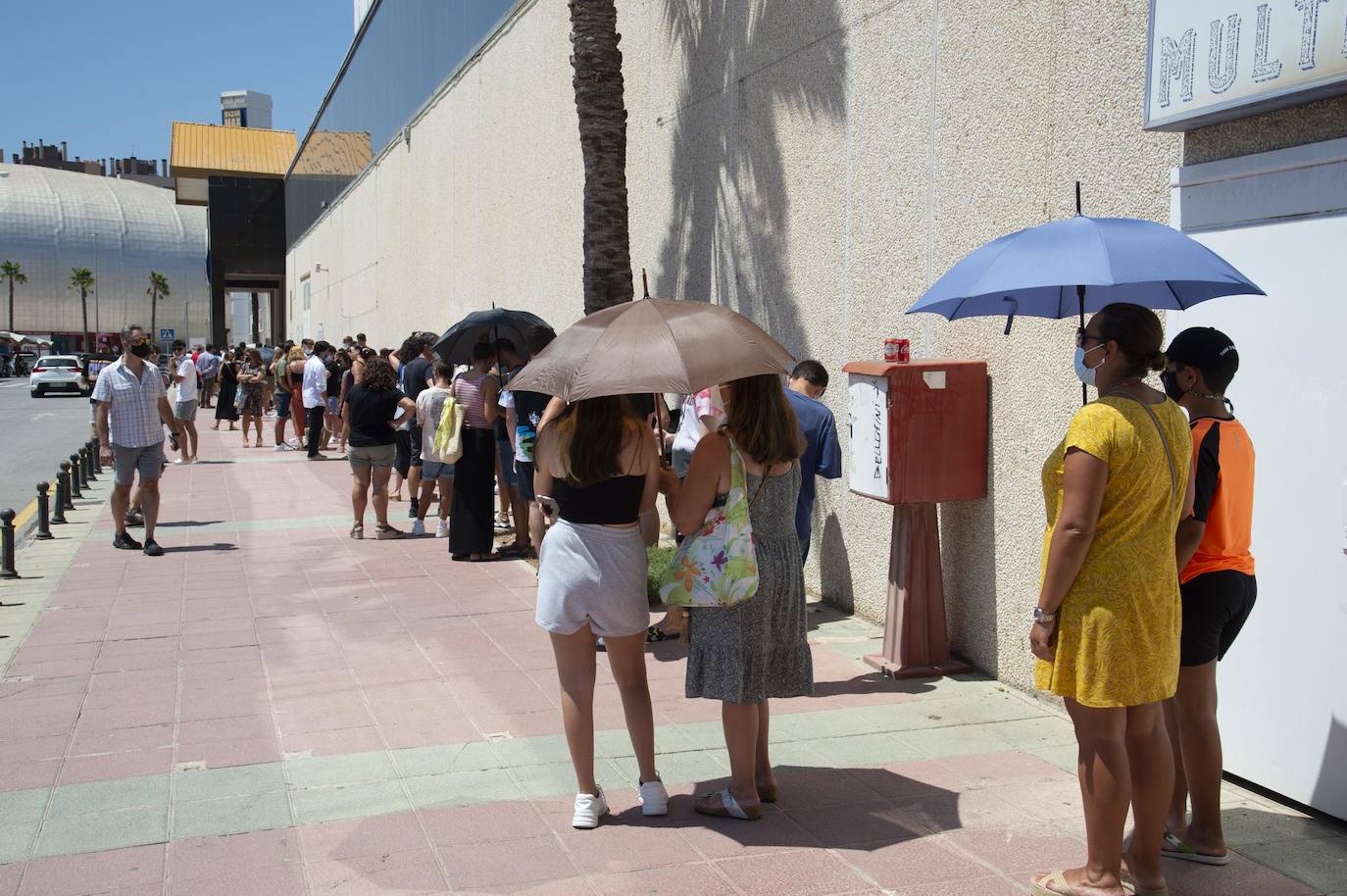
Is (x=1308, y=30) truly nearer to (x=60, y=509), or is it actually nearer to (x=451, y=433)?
(x=451, y=433)

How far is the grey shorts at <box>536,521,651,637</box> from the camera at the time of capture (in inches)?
177

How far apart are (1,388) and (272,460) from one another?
4076 centimetres

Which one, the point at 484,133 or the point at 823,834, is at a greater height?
the point at 484,133

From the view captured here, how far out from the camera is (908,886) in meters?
4.12

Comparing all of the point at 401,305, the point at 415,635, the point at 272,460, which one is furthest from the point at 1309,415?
the point at 401,305

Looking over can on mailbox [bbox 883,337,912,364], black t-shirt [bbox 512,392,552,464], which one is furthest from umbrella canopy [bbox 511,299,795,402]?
black t-shirt [bbox 512,392,552,464]

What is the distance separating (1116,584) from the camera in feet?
12.1

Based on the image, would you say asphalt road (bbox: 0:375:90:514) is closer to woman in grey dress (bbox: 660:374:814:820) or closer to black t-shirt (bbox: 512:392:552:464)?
black t-shirt (bbox: 512:392:552:464)

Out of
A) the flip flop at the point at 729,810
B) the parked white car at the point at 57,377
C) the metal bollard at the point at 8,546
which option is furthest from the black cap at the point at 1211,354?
the parked white car at the point at 57,377

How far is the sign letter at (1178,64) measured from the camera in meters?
5.04

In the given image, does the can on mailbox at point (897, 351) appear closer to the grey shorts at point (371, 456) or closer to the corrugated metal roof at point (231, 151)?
the grey shorts at point (371, 456)

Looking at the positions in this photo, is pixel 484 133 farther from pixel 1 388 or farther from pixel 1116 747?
pixel 1 388

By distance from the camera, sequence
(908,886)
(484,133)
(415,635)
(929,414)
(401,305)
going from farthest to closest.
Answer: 1. (401,305)
2. (484,133)
3. (415,635)
4. (929,414)
5. (908,886)

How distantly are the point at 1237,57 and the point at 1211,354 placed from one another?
1.48 m
